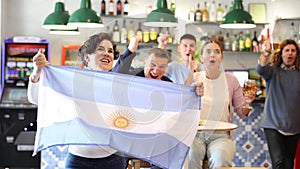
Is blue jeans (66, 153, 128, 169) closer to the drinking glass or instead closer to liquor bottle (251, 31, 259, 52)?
the drinking glass

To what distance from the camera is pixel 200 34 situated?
8188mm

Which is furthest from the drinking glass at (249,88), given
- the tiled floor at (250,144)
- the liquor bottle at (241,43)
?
the liquor bottle at (241,43)

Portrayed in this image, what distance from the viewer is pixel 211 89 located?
377cm

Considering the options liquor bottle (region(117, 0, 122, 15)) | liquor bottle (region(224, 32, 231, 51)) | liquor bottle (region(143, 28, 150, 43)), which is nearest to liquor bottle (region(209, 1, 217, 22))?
liquor bottle (region(224, 32, 231, 51))

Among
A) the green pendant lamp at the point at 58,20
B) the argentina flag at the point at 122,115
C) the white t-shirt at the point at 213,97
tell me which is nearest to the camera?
the argentina flag at the point at 122,115

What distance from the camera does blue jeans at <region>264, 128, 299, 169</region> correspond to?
5270 millimetres

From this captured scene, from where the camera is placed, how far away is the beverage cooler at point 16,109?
22.9 ft

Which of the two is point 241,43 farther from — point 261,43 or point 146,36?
point 146,36

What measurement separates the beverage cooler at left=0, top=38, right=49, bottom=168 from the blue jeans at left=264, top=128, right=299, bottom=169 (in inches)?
124

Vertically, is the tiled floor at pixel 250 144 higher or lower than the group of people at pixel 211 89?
lower

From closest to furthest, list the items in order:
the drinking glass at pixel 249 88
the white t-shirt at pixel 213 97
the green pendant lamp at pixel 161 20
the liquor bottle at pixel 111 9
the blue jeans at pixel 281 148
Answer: the white t-shirt at pixel 213 97
the green pendant lamp at pixel 161 20
the drinking glass at pixel 249 88
the blue jeans at pixel 281 148
the liquor bottle at pixel 111 9

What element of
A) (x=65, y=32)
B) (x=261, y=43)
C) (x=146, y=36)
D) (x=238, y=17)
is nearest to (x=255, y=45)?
(x=261, y=43)

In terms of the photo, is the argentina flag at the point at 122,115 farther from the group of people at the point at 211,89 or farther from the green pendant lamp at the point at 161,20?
the green pendant lamp at the point at 161,20

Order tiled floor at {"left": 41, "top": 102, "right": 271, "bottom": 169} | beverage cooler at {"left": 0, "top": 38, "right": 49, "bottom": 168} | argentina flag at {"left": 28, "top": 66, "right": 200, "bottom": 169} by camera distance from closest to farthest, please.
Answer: argentina flag at {"left": 28, "top": 66, "right": 200, "bottom": 169}
tiled floor at {"left": 41, "top": 102, "right": 271, "bottom": 169}
beverage cooler at {"left": 0, "top": 38, "right": 49, "bottom": 168}
